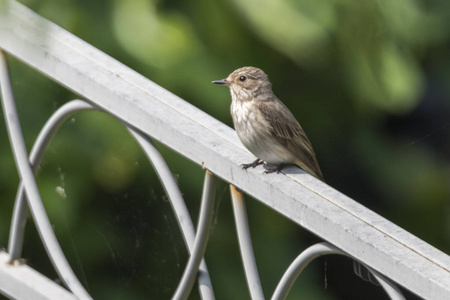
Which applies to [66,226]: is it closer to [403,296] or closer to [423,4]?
[423,4]

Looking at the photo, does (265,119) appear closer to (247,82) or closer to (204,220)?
(247,82)

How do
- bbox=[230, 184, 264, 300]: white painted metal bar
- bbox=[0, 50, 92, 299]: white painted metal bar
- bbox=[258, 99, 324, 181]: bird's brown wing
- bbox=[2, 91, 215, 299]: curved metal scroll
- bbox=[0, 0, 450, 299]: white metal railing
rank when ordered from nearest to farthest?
bbox=[0, 0, 450, 299]: white metal railing → bbox=[230, 184, 264, 300]: white painted metal bar → bbox=[2, 91, 215, 299]: curved metal scroll → bbox=[0, 50, 92, 299]: white painted metal bar → bbox=[258, 99, 324, 181]: bird's brown wing

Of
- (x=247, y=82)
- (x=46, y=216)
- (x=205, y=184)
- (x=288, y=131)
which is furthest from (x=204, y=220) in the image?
(x=288, y=131)

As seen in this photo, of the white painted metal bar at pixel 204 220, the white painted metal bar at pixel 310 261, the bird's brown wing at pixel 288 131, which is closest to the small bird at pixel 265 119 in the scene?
the bird's brown wing at pixel 288 131

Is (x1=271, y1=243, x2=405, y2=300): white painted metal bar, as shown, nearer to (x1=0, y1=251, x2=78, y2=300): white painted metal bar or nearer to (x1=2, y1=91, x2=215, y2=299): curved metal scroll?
(x1=2, y1=91, x2=215, y2=299): curved metal scroll

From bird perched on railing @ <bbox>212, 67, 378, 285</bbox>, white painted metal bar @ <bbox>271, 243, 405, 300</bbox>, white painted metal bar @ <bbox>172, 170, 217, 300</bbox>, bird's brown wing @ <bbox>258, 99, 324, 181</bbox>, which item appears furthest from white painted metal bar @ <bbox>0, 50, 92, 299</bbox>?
bird's brown wing @ <bbox>258, 99, 324, 181</bbox>

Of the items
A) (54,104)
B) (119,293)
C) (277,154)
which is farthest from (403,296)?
(54,104)

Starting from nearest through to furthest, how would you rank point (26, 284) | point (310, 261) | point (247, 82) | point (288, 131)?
1. point (310, 261)
2. point (26, 284)
3. point (247, 82)
4. point (288, 131)

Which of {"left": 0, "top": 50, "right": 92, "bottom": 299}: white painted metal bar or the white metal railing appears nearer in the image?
the white metal railing
